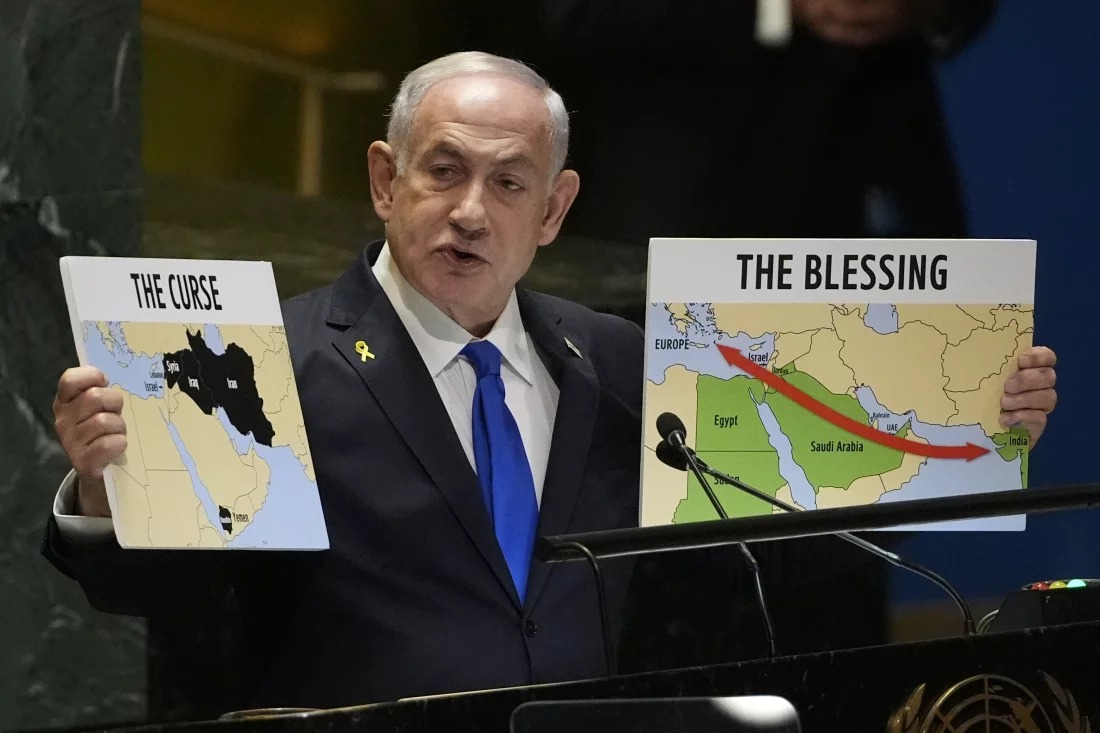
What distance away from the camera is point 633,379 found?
2963mm

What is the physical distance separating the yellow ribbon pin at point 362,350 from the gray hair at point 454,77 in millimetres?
349

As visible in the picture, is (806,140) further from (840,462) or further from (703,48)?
(840,462)

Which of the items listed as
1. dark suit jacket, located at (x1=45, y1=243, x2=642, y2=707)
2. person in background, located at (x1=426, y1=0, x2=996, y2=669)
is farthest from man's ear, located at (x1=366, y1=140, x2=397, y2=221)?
person in background, located at (x1=426, y1=0, x2=996, y2=669)

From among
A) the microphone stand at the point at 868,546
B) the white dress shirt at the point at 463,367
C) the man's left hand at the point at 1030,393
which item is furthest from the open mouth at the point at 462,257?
the man's left hand at the point at 1030,393

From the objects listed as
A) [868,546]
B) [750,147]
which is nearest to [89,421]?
[868,546]

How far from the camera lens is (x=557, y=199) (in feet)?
9.59

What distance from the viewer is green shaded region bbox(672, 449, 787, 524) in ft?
8.24

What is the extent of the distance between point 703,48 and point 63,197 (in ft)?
5.11

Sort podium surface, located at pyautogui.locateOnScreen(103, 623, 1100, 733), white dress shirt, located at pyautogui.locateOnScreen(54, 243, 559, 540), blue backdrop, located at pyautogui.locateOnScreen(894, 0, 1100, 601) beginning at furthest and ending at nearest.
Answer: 1. blue backdrop, located at pyautogui.locateOnScreen(894, 0, 1100, 601)
2. white dress shirt, located at pyautogui.locateOnScreen(54, 243, 559, 540)
3. podium surface, located at pyautogui.locateOnScreen(103, 623, 1100, 733)

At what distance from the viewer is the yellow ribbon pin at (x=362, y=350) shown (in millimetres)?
2701

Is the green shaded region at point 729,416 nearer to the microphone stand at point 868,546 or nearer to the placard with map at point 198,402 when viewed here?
the microphone stand at point 868,546

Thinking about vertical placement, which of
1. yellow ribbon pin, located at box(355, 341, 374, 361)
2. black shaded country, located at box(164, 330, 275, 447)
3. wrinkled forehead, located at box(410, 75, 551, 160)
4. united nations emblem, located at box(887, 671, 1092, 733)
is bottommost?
united nations emblem, located at box(887, 671, 1092, 733)

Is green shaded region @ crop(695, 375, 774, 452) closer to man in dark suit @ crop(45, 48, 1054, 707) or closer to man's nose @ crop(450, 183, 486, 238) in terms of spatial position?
man in dark suit @ crop(45, 48, 1054, 707)

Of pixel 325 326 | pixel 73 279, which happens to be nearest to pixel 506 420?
pixel 325 326
